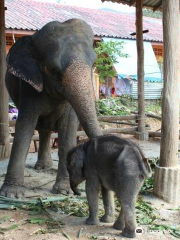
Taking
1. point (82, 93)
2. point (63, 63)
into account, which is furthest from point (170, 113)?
point (63, 63)

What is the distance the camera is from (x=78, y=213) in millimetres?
4188

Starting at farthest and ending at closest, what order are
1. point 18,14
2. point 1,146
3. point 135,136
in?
point 18,14, point 135,136, point 1,146

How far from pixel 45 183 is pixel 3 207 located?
3.87 ft

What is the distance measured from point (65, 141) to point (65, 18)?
584 inches

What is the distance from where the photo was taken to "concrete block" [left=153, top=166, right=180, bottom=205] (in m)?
4.71

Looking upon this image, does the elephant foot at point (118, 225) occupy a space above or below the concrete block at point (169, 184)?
below

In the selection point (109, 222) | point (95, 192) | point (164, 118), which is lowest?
point (109, 222)

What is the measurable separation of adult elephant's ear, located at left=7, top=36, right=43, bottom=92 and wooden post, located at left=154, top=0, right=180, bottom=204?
149 centimetres

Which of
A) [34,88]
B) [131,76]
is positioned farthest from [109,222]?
[131,76]

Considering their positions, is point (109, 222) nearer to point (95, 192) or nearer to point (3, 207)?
point (95, 192)

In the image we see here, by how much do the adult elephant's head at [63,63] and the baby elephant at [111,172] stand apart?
0.44 meters

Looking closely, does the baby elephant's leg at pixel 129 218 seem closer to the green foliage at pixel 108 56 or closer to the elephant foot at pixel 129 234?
the elephant foot at pixel 129 234

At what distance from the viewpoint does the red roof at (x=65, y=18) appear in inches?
620

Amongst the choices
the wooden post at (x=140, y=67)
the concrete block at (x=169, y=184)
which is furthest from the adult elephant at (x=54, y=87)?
the wooden post at (x=140, y=67)
